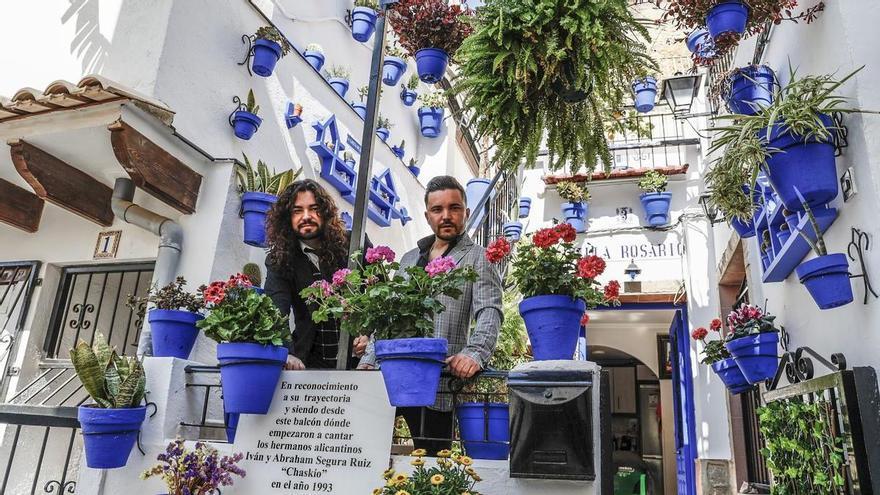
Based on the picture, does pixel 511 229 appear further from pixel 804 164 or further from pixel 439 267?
pixel 439 267

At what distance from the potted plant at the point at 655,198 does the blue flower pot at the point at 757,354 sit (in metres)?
5.25

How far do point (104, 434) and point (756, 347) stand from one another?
3494 millimetres

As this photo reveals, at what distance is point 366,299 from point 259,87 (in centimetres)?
331

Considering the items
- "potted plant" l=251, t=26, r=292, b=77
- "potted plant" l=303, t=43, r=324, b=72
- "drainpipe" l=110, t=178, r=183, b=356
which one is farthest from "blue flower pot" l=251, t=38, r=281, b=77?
"drainpipe" l=110, t=178, r=183, b=356

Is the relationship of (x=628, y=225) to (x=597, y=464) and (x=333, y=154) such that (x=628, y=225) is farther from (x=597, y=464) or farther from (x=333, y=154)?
(x=597, y=464)

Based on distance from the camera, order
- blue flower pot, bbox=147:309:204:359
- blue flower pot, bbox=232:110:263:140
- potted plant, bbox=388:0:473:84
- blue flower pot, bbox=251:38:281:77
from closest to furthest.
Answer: blue flower pot, bbox=147:309:204:359 → potted plant, bbox=388:0:473:84 → blue flower pot, bbox=232:110:263:140 → blue flower pot, bbox=251:38:281:77

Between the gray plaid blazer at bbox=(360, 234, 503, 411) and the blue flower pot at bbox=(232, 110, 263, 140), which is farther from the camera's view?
the blue flower pot at bbox=(232, 110, 263, 140)

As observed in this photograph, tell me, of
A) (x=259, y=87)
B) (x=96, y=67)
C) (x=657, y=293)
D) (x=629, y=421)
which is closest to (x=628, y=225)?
(x=657, y=293)

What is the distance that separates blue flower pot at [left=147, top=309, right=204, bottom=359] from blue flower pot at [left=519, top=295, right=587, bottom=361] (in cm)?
181

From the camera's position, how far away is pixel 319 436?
7.79 feet

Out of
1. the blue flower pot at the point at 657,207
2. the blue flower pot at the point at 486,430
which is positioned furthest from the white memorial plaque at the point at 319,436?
the blue flower pot at the point at 657,207

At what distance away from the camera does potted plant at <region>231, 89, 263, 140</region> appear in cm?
444

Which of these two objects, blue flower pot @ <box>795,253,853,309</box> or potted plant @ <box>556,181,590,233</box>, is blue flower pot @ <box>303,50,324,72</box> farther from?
blue flower pot @ <box>795,253,853,309</box>

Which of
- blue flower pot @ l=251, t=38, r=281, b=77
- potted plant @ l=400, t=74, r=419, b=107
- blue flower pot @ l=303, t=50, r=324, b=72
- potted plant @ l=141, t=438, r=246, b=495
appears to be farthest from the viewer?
potted plant @ l=400, t=74, r=419, b=107
